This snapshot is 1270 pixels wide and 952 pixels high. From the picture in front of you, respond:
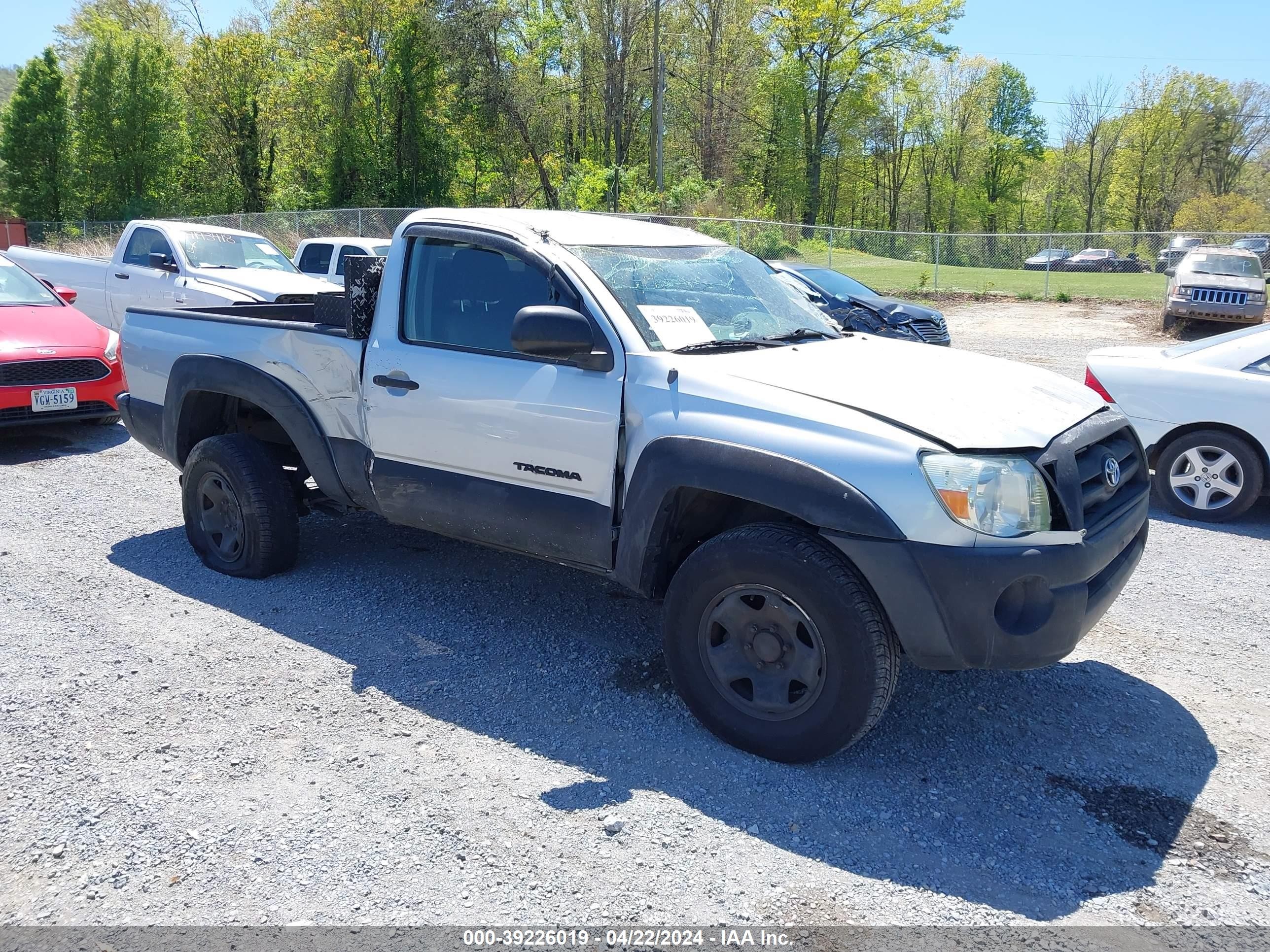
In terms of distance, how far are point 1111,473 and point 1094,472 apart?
0.17 meters

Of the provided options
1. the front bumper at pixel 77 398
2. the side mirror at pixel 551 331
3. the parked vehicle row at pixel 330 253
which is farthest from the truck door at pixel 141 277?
the side mirror at pixel 551 331

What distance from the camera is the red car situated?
8.28 metres

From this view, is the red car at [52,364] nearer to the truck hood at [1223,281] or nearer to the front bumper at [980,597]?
the front bumper at [980,597]

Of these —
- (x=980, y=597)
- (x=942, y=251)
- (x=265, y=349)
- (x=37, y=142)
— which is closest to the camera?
(x=980, y=597)

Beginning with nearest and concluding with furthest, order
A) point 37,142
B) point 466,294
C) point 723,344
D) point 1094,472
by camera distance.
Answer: point 1094,472 < point 723,344 < point 466,294 < point 37,142

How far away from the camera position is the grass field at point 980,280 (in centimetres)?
2886

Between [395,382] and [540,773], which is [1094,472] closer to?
[540,773]

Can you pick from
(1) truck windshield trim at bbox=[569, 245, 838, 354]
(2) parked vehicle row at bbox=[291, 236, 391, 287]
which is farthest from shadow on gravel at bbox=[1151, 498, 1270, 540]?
(2) parked vehicle row at bbox=[291, 236, 391, 287]

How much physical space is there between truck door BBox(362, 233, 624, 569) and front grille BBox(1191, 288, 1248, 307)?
65.7 ft

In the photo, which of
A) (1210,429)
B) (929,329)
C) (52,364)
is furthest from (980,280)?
(52,364)

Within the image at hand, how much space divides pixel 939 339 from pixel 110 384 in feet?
38.6

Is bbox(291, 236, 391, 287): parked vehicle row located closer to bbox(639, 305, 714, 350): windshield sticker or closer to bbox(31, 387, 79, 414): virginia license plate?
bbox(31, 387, 79, 414): virginia license plate

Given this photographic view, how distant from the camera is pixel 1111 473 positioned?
3.86 m

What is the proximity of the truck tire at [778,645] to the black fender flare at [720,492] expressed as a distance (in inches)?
5.8
